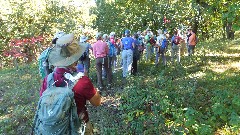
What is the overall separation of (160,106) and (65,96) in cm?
456

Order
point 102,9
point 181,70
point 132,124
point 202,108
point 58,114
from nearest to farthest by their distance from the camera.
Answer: point 58,114 → point 132,124 → point 202,108 → point 181,70 → point 102,9

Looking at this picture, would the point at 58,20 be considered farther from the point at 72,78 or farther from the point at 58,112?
the point at 58,112

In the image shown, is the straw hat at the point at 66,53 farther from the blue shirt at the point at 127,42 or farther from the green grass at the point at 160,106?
the blue shirt at the point at 127,42

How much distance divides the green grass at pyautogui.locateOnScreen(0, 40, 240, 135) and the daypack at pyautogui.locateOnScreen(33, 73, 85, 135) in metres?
3.10

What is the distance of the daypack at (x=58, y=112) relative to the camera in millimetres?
3014

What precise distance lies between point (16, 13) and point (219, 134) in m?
17.6

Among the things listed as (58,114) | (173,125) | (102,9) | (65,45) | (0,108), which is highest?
(102,9)

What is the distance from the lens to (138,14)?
82.6 ft

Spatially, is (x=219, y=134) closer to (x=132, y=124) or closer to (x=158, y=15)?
(x=132, y=124)

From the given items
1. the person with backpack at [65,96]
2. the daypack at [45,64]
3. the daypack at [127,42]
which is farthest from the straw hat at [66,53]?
the daypack at [127,42]

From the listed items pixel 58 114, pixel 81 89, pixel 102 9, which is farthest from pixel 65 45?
pixel 102 9

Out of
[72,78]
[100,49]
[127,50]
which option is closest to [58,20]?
[127,50]

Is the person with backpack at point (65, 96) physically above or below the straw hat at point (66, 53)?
below

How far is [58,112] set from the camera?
3.00 metres
